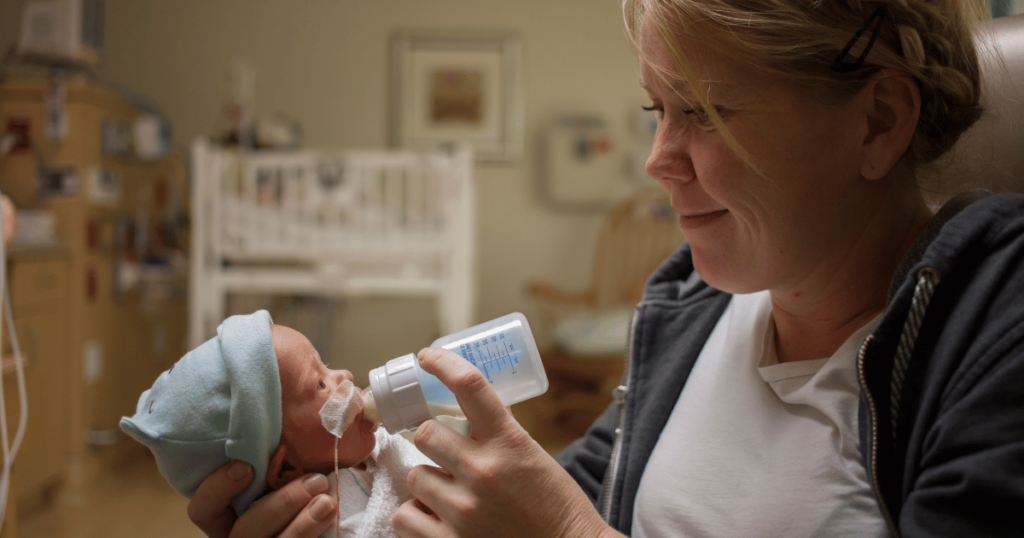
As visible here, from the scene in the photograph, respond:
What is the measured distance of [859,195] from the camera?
68 centimetres

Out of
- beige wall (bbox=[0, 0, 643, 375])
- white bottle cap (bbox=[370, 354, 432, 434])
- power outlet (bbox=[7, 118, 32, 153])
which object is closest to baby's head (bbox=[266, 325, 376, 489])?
white bottle cap (bbox=[370, 354, 432, 434])

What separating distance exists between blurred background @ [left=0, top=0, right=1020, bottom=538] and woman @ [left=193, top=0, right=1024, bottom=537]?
5.59ft

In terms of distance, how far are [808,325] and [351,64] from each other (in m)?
3.57

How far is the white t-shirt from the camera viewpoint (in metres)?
0.62

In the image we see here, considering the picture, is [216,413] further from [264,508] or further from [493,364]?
[493,364]

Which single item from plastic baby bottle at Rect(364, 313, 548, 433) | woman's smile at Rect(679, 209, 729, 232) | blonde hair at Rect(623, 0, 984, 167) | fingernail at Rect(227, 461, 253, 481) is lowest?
fingernail at Rect(227, 461, 253, 481)

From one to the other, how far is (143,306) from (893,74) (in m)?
3.38

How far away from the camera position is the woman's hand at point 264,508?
2.14 feet

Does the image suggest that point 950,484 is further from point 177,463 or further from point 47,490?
point 47,490

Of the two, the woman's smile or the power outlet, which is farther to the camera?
the power outlet

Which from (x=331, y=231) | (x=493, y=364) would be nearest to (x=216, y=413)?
(x=493, y=364)

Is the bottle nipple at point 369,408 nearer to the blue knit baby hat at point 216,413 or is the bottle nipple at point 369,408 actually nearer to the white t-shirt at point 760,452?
the blue knit baby hat at point 216,413

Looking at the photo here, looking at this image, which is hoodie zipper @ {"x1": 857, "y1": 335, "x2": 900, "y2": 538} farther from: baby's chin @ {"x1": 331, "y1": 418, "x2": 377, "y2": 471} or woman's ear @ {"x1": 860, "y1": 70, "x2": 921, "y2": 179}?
baby's chin @ {"x1": 331, "y1": 418, "x2": 377, "y2": 471}

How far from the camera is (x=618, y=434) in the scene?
84cm
